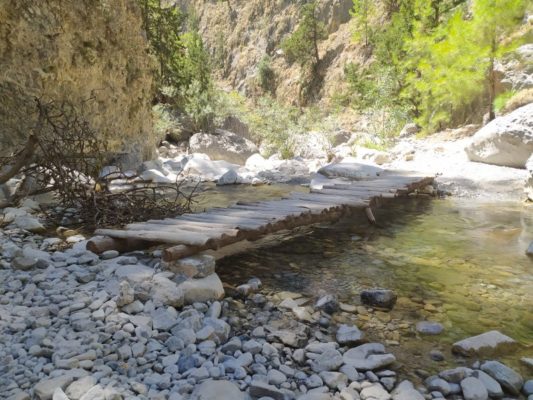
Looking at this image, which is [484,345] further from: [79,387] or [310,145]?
[310,145]

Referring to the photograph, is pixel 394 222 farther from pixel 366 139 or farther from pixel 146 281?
pixel 366 139

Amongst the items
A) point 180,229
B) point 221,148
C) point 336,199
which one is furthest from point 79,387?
point 221,148

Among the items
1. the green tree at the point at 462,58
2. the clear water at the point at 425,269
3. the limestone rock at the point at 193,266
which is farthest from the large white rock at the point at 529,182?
the limestone rock at the point at 193,266

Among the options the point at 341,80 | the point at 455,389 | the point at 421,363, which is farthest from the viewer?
the point at 341,80

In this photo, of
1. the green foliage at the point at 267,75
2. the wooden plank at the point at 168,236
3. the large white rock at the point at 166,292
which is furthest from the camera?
the green foliage at the point at 267,75

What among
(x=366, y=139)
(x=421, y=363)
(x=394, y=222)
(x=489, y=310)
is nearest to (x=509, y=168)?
(x=394, y=222)

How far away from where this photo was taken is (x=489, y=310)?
296 cm

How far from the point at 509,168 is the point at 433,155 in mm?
2645

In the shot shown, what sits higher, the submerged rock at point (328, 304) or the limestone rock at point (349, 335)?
the submerged rock at point (328, 304)

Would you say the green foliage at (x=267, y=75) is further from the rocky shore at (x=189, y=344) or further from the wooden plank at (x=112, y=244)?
the rocky shore at (x=189, y=344)

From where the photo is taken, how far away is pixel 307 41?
2864cm

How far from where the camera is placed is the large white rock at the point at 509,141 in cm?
817

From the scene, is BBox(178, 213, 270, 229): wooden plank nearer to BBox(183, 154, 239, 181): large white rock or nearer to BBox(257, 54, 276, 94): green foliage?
BBox(183, 154, 239, 181): large white rock

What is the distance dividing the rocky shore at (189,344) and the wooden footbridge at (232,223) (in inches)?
9.1
